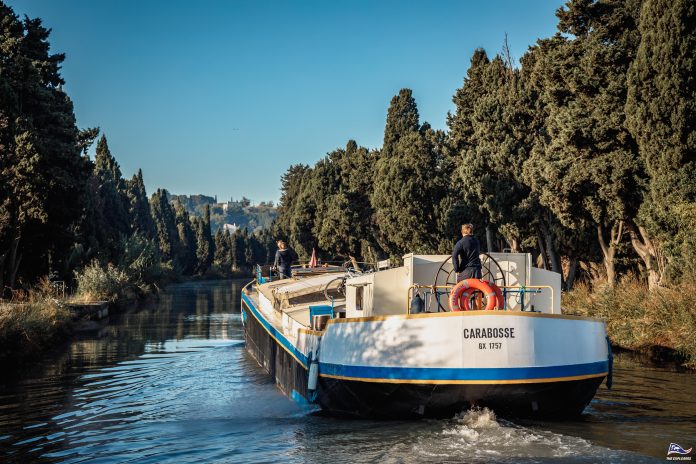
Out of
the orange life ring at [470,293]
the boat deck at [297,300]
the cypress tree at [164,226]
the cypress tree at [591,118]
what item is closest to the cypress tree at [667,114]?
the cypress tree at [591,118]

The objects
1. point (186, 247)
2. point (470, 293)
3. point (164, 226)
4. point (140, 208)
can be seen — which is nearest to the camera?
point (470, 293)

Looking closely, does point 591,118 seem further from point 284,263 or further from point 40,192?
point 40,192

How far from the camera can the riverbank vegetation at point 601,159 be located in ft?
68.5

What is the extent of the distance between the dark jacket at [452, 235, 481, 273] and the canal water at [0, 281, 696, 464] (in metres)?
2.36

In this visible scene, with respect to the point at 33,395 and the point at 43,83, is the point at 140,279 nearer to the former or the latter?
the point at 43,83

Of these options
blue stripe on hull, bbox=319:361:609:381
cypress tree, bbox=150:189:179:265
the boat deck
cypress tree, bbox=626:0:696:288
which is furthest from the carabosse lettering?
cypress tree, bbox=150:189:179:265

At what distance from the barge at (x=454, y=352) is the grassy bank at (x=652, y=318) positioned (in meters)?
6.28

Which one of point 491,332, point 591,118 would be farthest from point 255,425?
point 591,118

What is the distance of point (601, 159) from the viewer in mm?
24125

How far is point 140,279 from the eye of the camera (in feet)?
149

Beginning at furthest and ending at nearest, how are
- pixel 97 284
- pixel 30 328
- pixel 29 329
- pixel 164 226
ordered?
pixel 164 226, pixel 97 284, pixel 30 328, pixel 29 329

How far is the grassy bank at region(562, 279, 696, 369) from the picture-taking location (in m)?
18.2

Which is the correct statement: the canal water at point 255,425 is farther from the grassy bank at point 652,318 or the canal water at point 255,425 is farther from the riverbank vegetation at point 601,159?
the riverbank vegetation at point 601,159

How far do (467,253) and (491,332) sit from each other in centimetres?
171
